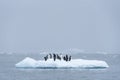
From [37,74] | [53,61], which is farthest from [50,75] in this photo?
[53,61]

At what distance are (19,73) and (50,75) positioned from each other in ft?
11.0

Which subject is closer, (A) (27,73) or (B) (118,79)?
(B) (118,79)

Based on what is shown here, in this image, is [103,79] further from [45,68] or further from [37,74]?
[45,68]

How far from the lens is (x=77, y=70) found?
55.7 m

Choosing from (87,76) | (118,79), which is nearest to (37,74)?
(87,76)

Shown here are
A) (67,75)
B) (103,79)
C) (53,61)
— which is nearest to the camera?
(103,79)

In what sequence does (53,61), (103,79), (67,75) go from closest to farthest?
(103,79) < (67,75) < (53,61)

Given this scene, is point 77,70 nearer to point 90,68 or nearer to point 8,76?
point 90,68

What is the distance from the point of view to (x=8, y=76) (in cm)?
4931

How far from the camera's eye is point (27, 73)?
5209 centimetres

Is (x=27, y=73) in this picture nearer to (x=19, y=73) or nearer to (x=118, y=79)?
(x=19, y=73)

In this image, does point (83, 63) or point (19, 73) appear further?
point (83, 63)

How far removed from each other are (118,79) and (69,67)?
963 cm

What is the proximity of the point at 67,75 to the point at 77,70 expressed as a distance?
5850 mm
